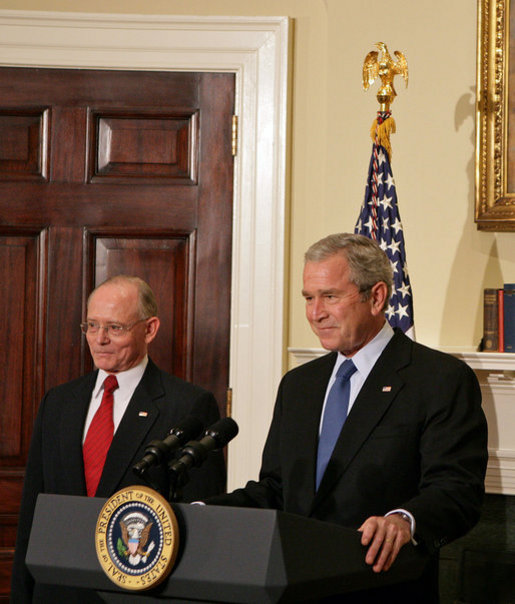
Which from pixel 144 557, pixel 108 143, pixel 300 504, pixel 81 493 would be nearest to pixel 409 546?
pixel 300 504

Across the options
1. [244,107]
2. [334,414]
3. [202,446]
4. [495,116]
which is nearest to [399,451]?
[334,414]

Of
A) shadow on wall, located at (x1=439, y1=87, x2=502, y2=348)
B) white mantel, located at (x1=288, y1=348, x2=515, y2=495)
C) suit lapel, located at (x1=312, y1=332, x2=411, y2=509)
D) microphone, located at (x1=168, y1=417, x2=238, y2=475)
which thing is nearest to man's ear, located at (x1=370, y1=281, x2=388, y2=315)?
suit lapel, located at (x1=312, y1=332, x2=411, y2=509)

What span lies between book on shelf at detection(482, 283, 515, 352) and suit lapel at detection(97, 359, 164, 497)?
5.63 ft

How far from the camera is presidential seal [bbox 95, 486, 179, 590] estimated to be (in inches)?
64.4

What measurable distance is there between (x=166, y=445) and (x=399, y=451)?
668 millimetres

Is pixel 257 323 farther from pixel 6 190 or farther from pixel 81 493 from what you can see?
pixel 81 493

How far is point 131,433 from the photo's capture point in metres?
2.77

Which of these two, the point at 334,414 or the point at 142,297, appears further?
the point at 142,297

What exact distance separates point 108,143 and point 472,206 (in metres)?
1.75

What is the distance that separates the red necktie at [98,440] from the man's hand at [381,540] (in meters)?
1.15

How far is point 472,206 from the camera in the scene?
4.22 metres

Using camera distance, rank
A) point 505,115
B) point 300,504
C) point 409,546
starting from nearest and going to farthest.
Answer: point 409,546 → point 300,504 → point 505,115

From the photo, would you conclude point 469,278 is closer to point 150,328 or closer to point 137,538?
point 150,328

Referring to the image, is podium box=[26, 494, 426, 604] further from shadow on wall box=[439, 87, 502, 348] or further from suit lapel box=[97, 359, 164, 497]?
shadow on wall box=[439, 87, 502, 348]
